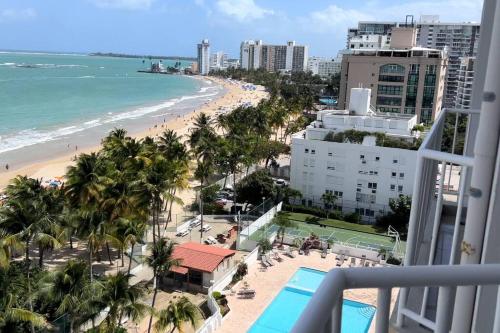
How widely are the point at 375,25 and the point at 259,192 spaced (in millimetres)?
123225

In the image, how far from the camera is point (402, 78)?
6969 centimetres

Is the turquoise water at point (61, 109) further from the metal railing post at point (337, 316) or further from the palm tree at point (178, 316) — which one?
the metal railing post at point (337, 316)

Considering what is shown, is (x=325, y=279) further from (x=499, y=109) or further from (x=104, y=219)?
(x=104, y=219)

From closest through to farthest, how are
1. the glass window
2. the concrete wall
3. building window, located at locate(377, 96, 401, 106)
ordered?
the concrete wall, the glass window, building window, located at locate(377, 96, 401, 106)

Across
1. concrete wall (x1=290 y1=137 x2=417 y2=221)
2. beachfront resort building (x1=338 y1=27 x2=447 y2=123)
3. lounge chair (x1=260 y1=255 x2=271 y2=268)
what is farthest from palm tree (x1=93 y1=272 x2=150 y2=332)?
beachfront resort building (x1=338 y1=27 x2=447 y2=123)

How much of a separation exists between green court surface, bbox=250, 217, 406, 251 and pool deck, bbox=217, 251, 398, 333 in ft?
6.47

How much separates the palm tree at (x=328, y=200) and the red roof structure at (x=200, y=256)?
12692mm

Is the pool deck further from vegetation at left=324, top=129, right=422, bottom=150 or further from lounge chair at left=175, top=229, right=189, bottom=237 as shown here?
vegetation at left=324, top=129, right=422, bottom=150

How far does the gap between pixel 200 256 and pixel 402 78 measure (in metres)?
54.0

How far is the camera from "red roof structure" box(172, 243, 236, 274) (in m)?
24.1

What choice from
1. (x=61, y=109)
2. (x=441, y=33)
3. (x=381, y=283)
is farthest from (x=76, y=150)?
(x=441, y=33)

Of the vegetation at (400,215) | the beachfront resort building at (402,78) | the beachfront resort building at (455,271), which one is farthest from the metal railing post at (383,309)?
the beachfront resort building at (402,78)

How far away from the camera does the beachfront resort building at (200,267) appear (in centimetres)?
2411

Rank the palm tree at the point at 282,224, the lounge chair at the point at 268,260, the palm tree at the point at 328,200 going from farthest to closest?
the palm tree at the point at 328,200, the palm tree at the point at 282,224, the lounge chair at the point at 268,260
